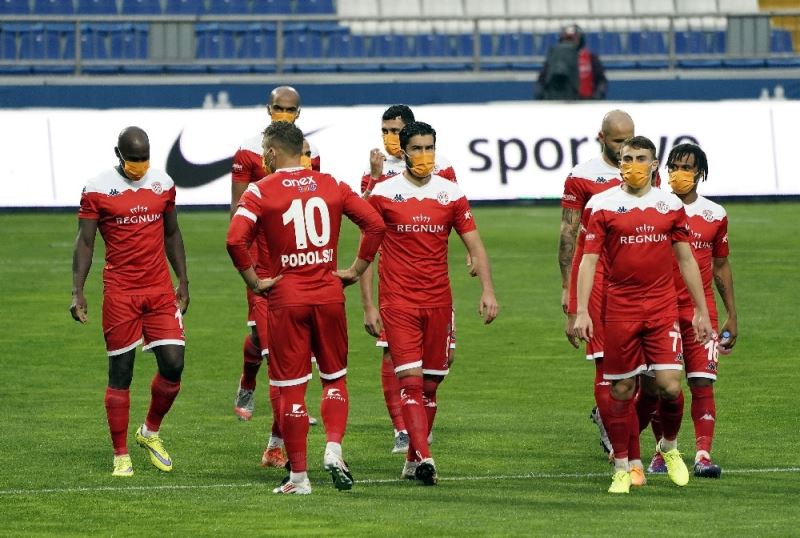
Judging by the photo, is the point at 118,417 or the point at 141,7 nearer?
the point at 118,417

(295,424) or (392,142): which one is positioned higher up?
(392,142)

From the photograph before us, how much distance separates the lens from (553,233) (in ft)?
83.6

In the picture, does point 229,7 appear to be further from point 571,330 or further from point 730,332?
point 571,330

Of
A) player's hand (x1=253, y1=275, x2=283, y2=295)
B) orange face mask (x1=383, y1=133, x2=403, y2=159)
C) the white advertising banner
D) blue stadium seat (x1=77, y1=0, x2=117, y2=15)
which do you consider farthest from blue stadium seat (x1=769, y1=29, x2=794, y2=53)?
player's hand (x1=253, y1=275, x2=283, y2=295)

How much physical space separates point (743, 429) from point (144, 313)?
4188 millimetres

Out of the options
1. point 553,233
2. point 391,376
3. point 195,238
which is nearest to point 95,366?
point 391,376

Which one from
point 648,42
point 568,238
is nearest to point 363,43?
point 648,42

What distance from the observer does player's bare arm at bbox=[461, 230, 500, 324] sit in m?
9.88

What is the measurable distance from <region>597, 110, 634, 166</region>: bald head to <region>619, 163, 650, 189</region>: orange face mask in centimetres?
102

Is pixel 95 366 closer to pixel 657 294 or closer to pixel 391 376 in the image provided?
pixel 391 376

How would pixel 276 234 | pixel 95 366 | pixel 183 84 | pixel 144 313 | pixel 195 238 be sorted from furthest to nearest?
pixel 183 84 → pixel 195 238 → pixel 95 366 → pixel 144 313 → pixel 276 234

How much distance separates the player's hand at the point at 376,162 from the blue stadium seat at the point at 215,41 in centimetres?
2178

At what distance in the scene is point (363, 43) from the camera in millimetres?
32812

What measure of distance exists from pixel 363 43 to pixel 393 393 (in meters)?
22.2
